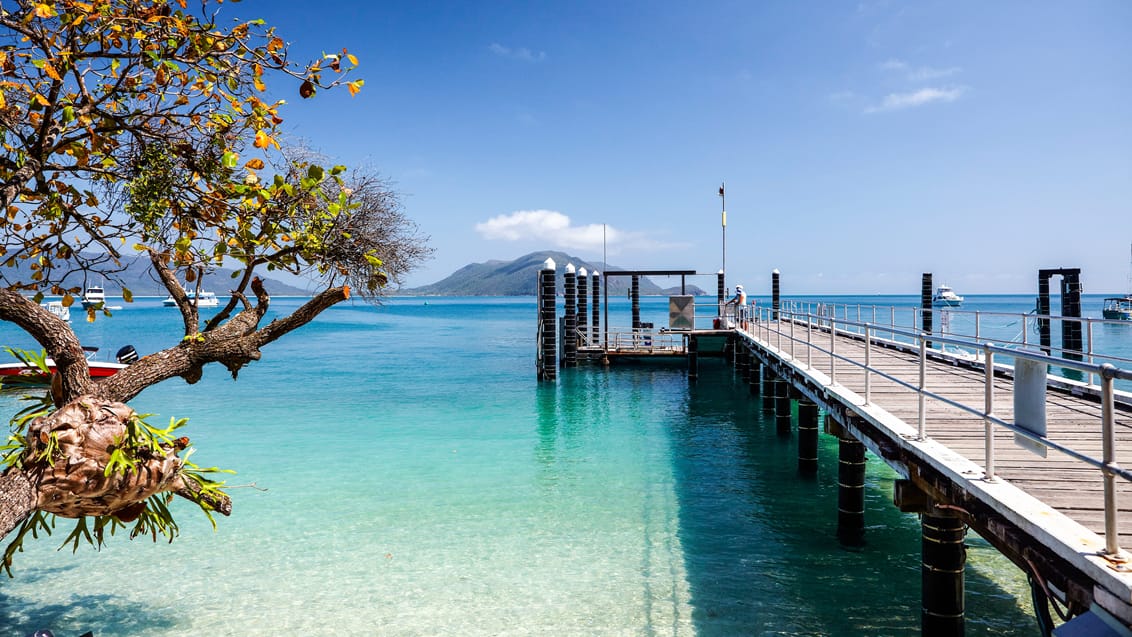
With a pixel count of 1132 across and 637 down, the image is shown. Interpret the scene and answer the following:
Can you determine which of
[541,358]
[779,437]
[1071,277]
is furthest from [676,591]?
[1071,277]

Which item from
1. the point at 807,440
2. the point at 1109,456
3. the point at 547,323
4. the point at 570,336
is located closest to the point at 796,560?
the point at 807,440

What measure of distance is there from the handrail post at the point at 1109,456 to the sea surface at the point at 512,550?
443 cm

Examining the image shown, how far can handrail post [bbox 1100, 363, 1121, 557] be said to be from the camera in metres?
3.44

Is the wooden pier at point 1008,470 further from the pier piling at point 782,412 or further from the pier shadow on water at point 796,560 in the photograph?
the pier piling at point 782,412

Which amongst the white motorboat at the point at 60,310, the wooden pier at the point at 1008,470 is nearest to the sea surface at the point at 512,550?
the wooden pier at the point at 1008,470

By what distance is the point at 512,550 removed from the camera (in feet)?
33.1

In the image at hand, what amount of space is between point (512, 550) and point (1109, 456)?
7904mm

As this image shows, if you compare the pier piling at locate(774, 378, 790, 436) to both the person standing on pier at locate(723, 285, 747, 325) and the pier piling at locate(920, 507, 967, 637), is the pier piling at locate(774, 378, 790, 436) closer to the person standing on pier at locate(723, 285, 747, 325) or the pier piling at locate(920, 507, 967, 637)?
the person standing on pier at locate(723, 285, 747, 325)

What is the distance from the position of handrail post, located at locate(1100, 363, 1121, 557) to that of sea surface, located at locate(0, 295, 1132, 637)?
14.5 feet

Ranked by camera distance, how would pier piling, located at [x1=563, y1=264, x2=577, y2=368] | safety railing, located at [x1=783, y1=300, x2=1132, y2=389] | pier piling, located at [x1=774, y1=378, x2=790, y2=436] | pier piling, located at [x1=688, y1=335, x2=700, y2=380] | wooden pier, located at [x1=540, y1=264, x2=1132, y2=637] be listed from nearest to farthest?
wooden pier, located at [x1=540, y1=264, x2=1132, y2=637], safety railing, located at [x1=783, y1=300, x2=1132, y2=389], pier piling, located at [x1=774, y1=378, x2=790, y2=436], pier piling, located at [x1=688, y1=335, x2=700, y2=380], pier piling, located at [x1=563, y1=264, x2=577, y2=368]

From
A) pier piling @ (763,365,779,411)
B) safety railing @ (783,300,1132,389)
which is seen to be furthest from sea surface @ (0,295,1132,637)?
safety railing @ (783,300,1132,389)

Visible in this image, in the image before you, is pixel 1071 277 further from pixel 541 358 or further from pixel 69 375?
pixel 69 375

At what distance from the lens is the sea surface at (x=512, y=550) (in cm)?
800

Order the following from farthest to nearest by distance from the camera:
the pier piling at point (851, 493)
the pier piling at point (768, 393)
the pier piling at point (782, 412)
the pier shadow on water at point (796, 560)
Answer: the pier piling at point (768, 393), the pier piling at point (782, 412), the pier piling at point (851, 493), the pier shadow on water at point (796, 560)
